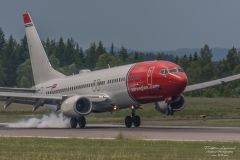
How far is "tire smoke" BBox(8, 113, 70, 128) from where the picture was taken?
5316cm

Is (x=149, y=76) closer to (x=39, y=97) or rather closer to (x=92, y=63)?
(x=39, y=97)

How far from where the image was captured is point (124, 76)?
49.2m

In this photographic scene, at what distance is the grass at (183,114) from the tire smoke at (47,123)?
513 centimetres

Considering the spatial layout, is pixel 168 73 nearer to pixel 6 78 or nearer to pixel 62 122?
pixel 62 122

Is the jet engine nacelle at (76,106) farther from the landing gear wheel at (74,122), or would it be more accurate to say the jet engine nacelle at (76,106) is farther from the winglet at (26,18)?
the winglet at (26,18)

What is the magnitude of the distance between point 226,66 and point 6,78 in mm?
46111

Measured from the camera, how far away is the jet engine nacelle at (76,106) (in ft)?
159

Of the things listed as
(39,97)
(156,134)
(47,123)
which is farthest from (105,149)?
(47,123)

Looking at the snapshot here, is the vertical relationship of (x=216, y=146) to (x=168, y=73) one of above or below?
below

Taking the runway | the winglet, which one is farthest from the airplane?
the winglet

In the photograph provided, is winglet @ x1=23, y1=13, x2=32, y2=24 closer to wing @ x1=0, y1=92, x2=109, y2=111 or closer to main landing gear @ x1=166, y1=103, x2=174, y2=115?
wing @ x1=0, y1=92, x2=109, y2=111

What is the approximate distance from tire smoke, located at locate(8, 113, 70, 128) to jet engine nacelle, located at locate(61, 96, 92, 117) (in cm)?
336

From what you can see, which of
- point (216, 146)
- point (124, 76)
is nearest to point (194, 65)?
point (124, 76)

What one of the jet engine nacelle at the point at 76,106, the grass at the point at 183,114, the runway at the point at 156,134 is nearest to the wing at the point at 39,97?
the jet engine nacelle at the point at 76,106
